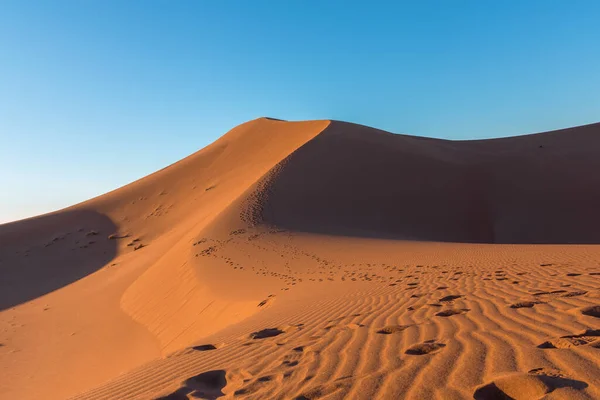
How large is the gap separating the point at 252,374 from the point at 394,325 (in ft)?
5.57

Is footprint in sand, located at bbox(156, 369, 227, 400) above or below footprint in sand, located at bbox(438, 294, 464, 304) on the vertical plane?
above

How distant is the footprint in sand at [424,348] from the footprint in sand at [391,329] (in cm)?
72

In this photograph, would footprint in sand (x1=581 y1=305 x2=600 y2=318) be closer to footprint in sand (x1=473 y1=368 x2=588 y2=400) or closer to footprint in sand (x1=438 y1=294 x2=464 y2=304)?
footprint in sand (x1=438 y1=294 x2=464 y2=304)

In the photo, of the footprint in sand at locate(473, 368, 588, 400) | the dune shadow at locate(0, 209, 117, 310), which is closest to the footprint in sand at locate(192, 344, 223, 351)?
the footprint in sand at locate(473, 368, 588, 400)

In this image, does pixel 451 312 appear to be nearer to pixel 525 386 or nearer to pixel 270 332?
pixel 270 332

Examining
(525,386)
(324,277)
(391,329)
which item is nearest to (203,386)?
(391,329)

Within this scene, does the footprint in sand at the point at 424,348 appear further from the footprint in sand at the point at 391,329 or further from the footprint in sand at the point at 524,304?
the footprint in sand at the point at 524,304

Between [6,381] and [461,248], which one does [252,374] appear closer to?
[6,381]

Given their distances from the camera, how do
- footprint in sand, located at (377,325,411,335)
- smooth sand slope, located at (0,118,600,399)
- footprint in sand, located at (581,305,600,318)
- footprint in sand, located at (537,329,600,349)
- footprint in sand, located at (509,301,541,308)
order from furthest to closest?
footprint in sand, located at (509,301,541,308), footprint in sand, located at (377,325,411,335), footprint in sand, located at (581,305,600,318), smooth sand slope, located at (0,118,600,399), footprint in sand, located at (537,329,600,349)

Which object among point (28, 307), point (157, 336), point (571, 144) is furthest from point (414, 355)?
point (571, 144)

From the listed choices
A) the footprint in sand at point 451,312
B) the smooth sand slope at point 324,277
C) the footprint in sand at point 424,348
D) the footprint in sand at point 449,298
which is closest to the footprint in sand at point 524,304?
the smooth sand slope at point 324,277

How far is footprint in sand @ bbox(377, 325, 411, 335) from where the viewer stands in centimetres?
444

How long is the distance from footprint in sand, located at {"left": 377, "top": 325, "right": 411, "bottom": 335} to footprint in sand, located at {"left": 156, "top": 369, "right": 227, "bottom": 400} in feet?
5.38

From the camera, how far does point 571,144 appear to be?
112 feet
